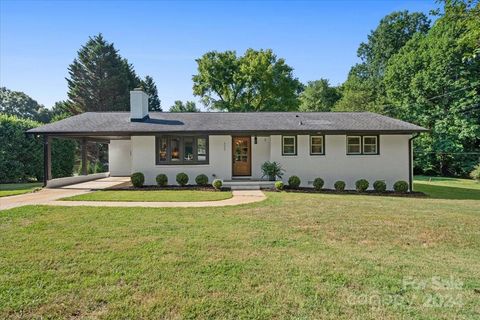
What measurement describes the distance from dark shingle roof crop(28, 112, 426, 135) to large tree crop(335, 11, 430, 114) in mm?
17375

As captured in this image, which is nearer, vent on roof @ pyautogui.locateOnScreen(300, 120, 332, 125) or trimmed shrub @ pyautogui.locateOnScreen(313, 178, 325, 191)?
trimmed shrub @ pyautogui.locateOnScreen(313, 178, 325, 191)

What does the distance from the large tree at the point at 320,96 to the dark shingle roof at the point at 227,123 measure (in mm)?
25690

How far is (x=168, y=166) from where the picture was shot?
1386 centimetres

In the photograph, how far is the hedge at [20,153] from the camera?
15719 millimetres

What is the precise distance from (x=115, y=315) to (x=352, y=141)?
43.3 feet

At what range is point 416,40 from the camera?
29.3 m

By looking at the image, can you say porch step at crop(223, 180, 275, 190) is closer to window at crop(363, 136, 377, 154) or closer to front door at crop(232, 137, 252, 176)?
front door at crop(232, 137, 252, 176)

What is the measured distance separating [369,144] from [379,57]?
97.3 feet

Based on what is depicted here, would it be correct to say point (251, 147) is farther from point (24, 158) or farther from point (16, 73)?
point (16, 73)

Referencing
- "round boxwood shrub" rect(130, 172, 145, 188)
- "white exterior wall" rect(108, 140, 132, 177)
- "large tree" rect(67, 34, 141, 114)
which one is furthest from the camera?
"large tree" rect(67, 34, 141, 114)

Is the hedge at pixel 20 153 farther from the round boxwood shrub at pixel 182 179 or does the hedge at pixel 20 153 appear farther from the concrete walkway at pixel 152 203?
the round boxwood shrub at pixel 182 179

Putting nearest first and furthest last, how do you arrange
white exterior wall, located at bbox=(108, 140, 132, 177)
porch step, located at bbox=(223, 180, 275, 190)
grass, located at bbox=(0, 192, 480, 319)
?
grass, located at bbox=(0, 192, 480, 319) < porch step, located at bbox=(223, 180, 275, 190) < white exterior wall, located at bbox=(108, 140, 132, 177)

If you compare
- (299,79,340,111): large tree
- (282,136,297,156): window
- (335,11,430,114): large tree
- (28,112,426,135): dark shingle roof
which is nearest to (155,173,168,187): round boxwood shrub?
(28,112,426,135): dark shingle roof

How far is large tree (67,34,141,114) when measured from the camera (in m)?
33.7
